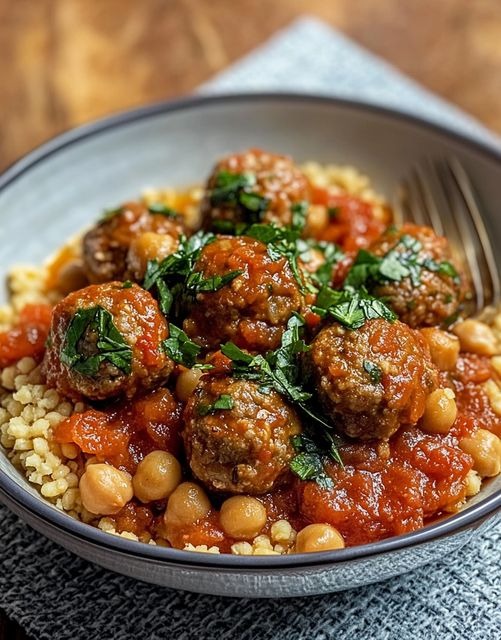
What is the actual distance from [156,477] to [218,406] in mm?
636

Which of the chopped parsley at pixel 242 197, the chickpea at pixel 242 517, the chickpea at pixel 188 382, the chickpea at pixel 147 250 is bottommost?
the chickpea at pixel 242 517

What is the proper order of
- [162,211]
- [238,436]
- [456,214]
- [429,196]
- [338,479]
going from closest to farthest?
[238,436] → [338,479] → [162,211] → [456,214] → [429,196]

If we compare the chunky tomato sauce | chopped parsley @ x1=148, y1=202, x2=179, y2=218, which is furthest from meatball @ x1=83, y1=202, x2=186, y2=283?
the chunky tomato sauce

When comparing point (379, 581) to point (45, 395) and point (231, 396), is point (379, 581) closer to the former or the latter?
point (231, 396)

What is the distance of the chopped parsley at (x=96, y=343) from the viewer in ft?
15.9

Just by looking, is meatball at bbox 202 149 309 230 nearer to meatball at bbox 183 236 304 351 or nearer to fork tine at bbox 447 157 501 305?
meatball at bbox 183 236 304 351

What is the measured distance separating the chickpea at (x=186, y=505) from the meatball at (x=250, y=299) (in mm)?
882

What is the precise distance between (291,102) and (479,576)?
4.21m

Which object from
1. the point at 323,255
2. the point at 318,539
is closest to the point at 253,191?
the point at 323,255

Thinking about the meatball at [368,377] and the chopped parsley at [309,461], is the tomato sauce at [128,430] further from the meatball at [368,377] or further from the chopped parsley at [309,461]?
the meatball at [368,377]

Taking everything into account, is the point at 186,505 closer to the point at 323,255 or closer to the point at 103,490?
the point at 103,490

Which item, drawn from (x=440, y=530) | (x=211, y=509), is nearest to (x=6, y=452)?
(x=211, y=509)

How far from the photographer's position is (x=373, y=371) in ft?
15.6

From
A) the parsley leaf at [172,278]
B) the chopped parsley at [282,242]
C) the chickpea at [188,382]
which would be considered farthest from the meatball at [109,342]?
the chopped parsley at [282,242]
